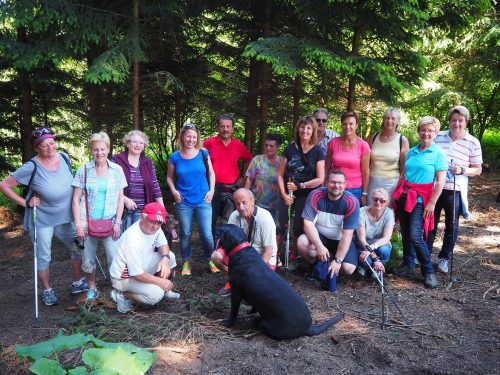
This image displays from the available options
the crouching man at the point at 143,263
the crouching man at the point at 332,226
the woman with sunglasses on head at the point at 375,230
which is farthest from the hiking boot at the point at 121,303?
the woman with sunglasses on head at the point at 375,230

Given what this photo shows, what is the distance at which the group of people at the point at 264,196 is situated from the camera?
4.03m

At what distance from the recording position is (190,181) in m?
4.89

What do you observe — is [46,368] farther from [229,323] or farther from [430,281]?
[430,281]

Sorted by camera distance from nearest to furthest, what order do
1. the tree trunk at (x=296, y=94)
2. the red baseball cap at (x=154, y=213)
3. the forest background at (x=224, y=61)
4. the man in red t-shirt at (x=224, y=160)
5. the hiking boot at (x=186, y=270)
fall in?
the red baseball cap at (x=154, y=213) < the hiking boot at (x=186, y=270) < the man in red t-shirt at (x=224, y=160) < the forest background at (x=224, y=61) < the tree trunk at (x=296, y=94)

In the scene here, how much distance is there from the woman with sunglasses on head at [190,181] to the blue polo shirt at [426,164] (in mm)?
2376

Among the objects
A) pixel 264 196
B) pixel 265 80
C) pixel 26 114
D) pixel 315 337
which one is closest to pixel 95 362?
pixel 315 337

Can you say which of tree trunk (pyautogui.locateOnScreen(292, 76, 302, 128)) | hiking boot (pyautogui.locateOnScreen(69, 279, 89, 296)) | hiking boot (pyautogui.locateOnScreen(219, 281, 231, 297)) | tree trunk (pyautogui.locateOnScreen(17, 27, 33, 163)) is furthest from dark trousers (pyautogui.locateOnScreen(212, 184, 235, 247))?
tree trunk (pyautogui.locateOnScreen(17, 27, 33, 163))

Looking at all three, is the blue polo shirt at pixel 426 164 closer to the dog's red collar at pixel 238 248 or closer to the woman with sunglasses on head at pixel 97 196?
Result: the dog's red collar at pixel 238 248

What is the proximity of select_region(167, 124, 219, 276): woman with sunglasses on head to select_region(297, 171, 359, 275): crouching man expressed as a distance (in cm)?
123

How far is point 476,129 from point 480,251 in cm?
897

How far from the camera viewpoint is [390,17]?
5.78 meters

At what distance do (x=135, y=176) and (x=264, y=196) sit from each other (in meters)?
1.63

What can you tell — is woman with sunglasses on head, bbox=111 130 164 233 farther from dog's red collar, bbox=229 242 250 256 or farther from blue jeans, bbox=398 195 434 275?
blue jeans, bbox=398 195 434 275

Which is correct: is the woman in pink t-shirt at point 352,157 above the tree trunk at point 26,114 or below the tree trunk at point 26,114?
below
